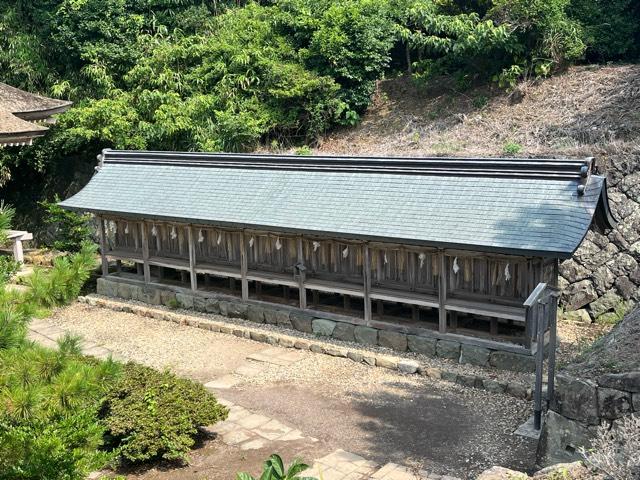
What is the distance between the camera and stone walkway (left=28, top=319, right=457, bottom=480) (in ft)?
27.4

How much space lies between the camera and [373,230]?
12477 millimetres

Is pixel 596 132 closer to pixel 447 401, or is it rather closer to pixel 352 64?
pixel 352 64

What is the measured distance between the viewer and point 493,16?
883 inches

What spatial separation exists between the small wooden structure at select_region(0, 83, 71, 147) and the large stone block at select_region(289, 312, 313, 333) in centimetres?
688

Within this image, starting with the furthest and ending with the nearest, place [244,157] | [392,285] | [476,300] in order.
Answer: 1. [244,157]
2. [392,285]
3. [476,300]

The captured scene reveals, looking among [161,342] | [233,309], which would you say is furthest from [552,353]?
[161,342]

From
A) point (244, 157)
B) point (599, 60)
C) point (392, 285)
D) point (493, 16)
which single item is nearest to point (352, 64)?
point (493, 16)

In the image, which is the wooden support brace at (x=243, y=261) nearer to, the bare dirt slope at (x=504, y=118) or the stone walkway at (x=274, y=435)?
the stone walkway at (x=274, y=435)

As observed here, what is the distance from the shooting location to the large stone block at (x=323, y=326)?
534 inches

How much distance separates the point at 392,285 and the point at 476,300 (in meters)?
1.68

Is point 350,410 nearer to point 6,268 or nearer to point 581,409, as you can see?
point 581,409

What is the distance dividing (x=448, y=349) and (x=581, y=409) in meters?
4.66

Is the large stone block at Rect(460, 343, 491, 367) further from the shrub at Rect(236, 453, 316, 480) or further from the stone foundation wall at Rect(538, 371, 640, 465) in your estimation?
the shrub at Rect(236, 453, 316, 480)

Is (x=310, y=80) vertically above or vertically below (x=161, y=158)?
above
